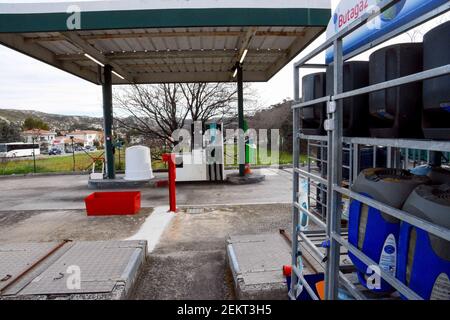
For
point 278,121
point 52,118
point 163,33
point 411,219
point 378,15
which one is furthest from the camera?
point 52,118

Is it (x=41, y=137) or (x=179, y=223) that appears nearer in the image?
(x=179, y=223)

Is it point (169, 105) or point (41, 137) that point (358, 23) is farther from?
point (41, 137)

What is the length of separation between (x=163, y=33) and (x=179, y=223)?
427cm

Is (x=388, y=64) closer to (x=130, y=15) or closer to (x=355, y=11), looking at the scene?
(x=355, y=11)

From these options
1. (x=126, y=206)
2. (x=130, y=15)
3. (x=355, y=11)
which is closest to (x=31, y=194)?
(x=126, y=206)

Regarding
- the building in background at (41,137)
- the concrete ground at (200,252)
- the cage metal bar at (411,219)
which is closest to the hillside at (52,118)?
the building in background at (41,137)

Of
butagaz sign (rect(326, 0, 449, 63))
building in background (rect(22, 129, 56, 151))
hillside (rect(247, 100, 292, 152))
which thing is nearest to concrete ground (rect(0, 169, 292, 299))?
butagaz sign (rect(326, 0, 449, 63))

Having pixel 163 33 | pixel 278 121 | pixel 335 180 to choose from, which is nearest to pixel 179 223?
pixel 335 180

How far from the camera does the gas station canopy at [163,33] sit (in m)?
6.01

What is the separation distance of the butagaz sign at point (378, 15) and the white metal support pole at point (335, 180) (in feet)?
1.04

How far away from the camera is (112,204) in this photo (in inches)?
244

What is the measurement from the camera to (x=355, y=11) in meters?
3.37
